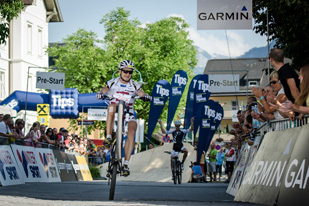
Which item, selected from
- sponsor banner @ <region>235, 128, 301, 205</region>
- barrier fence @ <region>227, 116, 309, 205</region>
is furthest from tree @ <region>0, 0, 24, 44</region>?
sponsor banner @ <region>235, 128, 301, 205</region>

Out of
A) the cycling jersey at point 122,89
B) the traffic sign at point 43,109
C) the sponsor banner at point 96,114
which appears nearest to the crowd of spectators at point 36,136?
the cycling jersey at point 122,89

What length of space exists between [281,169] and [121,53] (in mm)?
46164

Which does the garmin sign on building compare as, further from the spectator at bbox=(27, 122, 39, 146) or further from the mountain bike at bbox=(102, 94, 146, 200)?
the spectator at bbox=(27, 122, 39, 146)

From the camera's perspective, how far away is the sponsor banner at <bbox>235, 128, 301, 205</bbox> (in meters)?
7.88

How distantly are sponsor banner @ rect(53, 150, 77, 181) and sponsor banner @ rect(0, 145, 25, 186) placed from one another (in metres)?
4.78

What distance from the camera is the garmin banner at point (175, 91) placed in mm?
33625

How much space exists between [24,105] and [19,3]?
17.9m

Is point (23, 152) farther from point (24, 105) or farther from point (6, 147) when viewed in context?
point (24, 105)

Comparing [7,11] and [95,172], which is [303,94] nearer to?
[7,11]

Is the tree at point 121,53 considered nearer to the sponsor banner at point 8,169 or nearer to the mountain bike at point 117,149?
the sponsor banner at point 8,169

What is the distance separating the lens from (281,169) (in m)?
7.89

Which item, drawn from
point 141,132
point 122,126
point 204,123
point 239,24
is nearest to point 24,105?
point 141,132

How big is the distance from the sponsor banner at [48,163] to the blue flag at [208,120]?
1215 cm

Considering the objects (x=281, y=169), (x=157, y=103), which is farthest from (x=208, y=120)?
(x=281, y=169)
